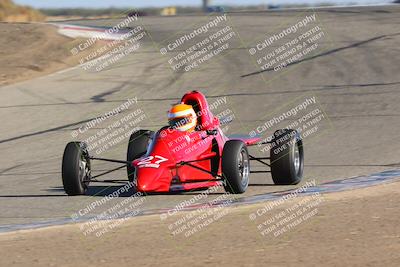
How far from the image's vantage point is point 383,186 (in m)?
12.7

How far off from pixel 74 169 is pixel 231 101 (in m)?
10.5

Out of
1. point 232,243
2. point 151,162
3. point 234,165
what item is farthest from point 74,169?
point 232,243

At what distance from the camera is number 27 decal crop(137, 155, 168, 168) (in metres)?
12.6

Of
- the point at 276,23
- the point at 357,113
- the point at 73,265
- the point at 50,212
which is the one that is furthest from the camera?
the point at 276,23

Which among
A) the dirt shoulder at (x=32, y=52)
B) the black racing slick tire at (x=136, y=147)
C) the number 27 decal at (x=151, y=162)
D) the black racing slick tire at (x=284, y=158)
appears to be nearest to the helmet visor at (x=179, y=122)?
the number 27 decal at (x=151, y=162)

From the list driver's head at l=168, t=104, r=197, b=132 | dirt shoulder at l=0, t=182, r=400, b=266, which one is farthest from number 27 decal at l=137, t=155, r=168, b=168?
dirt shoulder at l=0, t=182, r=400, b=266

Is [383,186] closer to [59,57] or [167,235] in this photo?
[167,235]

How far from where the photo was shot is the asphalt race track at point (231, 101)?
14484 mm

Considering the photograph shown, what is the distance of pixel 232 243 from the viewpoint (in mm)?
9484

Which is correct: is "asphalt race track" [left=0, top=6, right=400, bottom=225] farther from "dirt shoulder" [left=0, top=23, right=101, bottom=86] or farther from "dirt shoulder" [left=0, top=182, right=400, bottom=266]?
"dirt shoulder" [left=0, top=182, right=400, bottom=266]

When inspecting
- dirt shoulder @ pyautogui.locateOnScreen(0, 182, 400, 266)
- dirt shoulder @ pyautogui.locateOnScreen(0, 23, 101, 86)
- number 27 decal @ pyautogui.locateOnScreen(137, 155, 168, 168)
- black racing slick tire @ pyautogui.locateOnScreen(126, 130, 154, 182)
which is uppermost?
dirt shoulder @ pyautogui.locateOnScreen(0, 23, 101, 86)

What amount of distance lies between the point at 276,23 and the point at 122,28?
5.62 meters

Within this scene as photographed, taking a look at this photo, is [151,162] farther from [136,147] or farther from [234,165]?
[136,147]

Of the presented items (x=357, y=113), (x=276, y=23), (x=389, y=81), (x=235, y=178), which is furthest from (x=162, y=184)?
(x=276, y=23)
